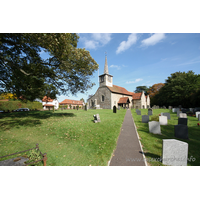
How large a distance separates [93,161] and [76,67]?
26.9ft

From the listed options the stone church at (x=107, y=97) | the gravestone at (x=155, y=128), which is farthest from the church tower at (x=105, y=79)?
the gravestone at (x=155, y=128)

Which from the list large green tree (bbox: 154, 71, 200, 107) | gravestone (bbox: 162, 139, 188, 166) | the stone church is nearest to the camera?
gravestone (bbox: 162, 139, 188, 166)

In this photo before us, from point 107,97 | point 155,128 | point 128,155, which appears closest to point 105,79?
point 107,97

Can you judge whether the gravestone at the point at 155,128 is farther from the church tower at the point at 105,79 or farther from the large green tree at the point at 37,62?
the church tower at the point at 105,79

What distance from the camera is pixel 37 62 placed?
27.9 feet

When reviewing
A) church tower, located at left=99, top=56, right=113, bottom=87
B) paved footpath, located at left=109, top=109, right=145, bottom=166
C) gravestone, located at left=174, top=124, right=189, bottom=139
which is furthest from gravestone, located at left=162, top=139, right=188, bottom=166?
church tower, located at left=99, top=56, right=113, bottom=87

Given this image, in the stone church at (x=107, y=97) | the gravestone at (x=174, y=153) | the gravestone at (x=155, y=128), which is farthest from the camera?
the stone church at (x=107, y=97)

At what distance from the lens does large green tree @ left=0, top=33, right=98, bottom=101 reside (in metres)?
5.93

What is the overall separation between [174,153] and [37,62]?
11.3 meters

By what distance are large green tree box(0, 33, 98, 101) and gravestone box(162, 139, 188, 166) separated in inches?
297

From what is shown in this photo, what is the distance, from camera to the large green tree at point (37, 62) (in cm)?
593

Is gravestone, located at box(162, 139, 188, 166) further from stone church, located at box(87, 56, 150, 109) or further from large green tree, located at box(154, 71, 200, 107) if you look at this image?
large green tree, located at box(154, 71, 200, 107)

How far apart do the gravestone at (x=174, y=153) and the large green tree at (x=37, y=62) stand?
7.54 metres

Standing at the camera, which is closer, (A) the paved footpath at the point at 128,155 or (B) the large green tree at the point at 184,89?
(A) the paved footpath at the point at 128,155
